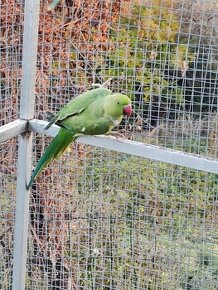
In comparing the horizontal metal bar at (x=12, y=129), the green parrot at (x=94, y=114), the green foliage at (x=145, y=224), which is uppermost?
the green parrot at (x=94, y=114)

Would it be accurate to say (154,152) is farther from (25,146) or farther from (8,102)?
(8,102)

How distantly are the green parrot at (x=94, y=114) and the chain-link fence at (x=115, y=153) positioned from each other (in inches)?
5.2

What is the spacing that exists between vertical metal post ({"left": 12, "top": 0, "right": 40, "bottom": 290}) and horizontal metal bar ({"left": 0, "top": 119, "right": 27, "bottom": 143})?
2cm

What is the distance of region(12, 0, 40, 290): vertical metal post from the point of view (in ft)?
4.80

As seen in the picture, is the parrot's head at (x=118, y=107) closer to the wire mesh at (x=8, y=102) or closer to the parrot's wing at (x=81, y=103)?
the parrot's wing at (x=81, y=103)

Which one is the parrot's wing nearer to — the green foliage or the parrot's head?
the parrot's head

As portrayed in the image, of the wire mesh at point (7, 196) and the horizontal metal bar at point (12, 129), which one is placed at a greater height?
the horizontal metal bar at point (12, 129)

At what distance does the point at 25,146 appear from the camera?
153cm

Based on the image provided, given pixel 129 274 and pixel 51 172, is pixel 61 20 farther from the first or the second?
pixel 129 274

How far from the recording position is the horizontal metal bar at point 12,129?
4.68ft

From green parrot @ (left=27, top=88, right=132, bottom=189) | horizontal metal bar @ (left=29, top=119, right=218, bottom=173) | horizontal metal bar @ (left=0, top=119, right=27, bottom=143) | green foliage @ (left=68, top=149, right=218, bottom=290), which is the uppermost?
green parrot @ (left=27, top=88, right=132, bottom=189)

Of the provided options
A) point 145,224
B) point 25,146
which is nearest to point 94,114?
point 25,146

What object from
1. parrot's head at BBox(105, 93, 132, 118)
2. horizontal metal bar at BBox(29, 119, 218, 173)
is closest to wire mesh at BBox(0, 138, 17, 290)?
horizontal metal bar at BBox(29, 119, 218, 173)

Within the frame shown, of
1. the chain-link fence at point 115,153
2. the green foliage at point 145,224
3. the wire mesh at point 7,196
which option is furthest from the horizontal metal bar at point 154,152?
the wire mesh at point 7,196
